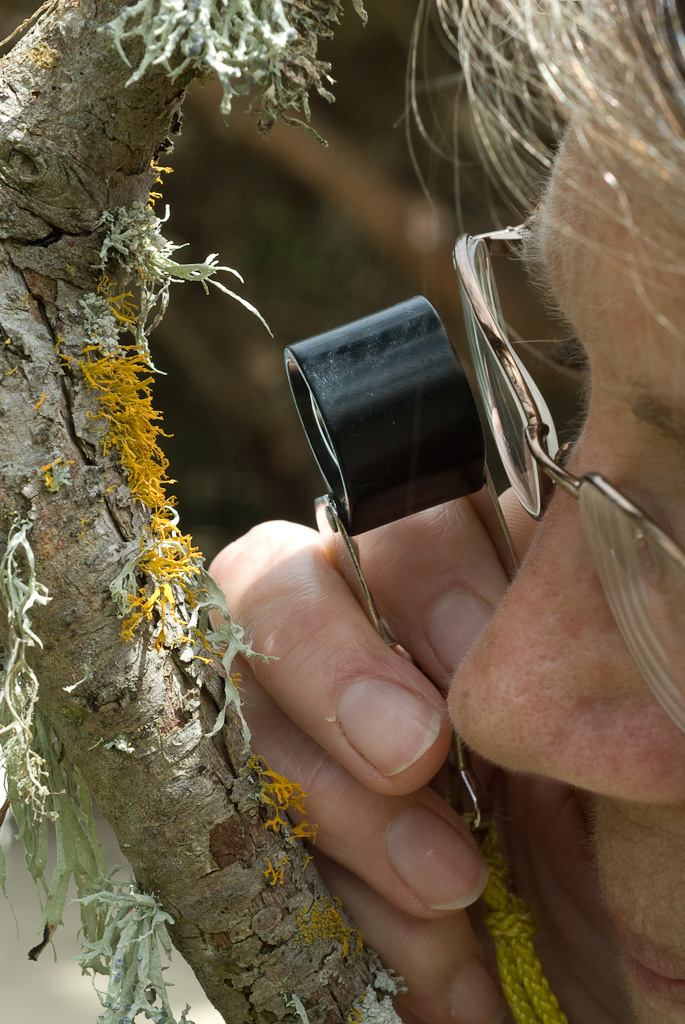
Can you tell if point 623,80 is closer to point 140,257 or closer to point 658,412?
point 658,412

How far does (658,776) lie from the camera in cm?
52

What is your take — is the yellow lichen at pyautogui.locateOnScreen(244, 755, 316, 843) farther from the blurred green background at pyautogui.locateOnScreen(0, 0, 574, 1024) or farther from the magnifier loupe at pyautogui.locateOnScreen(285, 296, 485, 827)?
the blurred green background at pyautogui.locateOnScreen(0, 0, 574, 1024)

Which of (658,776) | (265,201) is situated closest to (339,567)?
(658,776)

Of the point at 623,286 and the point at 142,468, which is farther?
the point at 142,468

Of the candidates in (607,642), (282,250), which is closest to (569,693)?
(607,642)

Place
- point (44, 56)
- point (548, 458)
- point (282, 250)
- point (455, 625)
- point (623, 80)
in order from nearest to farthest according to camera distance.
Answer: point (623, 80) → point (44, 56) → point (548, 458) → point (455, 625) → point (282, 250)

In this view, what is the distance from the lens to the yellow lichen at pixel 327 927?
59 centimetres

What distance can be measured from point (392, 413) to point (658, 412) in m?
0.20

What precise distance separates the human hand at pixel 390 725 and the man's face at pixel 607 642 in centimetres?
9

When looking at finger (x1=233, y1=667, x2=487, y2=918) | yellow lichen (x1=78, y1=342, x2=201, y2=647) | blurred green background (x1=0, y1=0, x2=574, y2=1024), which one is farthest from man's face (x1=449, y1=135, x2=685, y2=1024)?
blurred green background (x1=0, y1=0, x2=574, y2=1024)

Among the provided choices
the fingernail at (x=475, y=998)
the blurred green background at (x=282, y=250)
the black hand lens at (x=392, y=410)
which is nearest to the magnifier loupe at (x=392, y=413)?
the black hand lens at (x=392, y=410)

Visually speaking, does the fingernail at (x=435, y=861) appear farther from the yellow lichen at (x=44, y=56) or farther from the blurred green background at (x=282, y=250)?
the blurred green background at (x=282, y=250)

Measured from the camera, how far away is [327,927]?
605 millimetres

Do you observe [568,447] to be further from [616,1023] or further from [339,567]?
[616,1023]
